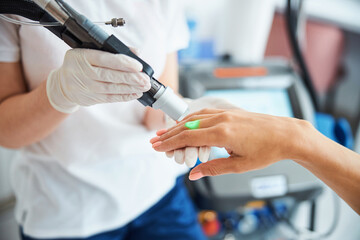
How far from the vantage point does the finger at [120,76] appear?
17.3 inches

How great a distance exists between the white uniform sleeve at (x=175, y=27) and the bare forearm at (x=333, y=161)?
40 cm

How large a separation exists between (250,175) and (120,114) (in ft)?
1.37

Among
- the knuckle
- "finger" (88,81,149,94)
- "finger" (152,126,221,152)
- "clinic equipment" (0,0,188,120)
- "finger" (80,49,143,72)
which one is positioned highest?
"clinic equipment" (0,0,188,120)

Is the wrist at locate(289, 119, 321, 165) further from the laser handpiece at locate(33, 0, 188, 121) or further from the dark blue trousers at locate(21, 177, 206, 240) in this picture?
the dark blue trousers at locate(21, 177, 206, 240)

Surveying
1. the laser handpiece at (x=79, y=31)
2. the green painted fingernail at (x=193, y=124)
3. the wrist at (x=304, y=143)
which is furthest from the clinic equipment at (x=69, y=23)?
the wrist at (x=304, y=143)

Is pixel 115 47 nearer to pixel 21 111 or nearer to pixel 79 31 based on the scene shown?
pixel 79 31

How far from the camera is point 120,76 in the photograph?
44 centimetres

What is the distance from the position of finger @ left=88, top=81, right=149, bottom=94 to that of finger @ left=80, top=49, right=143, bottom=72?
0.12 ft

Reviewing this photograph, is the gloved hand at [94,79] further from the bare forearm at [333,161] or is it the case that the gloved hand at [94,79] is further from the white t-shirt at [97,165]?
the bare forearm at [333,161]

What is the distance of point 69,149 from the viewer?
671 millimetres

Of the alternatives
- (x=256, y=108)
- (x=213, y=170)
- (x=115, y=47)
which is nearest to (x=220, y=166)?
(x=213, y=170)

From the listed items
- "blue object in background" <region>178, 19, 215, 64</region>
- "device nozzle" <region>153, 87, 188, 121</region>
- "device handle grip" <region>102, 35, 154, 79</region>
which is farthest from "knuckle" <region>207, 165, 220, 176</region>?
"blue object in background" <region>178, 19, 215, 64</region>

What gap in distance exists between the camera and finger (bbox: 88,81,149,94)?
46 cm

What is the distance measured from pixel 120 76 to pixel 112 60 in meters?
0.03
